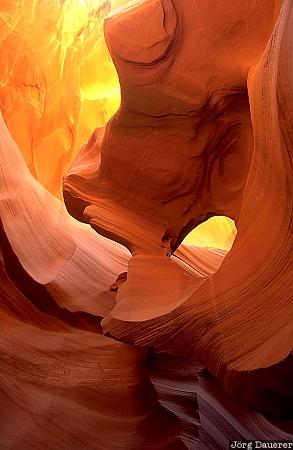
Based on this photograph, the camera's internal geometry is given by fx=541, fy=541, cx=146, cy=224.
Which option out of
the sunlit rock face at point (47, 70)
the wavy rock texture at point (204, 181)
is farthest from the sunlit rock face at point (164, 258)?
the sunlit rock face at point (47, 70)

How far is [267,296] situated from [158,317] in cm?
48

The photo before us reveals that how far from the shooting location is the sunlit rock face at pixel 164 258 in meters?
1.90

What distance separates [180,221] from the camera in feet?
9.81

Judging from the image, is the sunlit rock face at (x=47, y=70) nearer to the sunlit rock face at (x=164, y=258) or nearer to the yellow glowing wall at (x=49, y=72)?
the yellow glowing wall at (x=49, y=72)

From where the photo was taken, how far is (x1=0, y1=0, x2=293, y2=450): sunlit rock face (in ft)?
6.24

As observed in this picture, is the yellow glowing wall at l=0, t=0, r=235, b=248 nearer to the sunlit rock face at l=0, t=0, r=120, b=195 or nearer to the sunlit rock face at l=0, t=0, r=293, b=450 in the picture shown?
the sunlit rock face at l=0, t=0, r=120, b=195

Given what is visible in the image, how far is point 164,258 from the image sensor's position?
2668mm

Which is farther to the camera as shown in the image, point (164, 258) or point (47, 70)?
point (47, 70)

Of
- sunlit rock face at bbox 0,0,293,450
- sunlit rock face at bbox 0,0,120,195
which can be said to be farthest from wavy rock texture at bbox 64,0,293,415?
sunlit rock face at bbox 0,0,120,195

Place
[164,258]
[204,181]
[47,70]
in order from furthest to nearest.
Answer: [47,70] < [204,181] < [164,258]

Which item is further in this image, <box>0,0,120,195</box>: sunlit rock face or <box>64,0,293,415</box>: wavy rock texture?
Result: <box>0,0,120,195</box>: sunlit rock face

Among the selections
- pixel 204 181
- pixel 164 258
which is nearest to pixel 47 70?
pixel 204 181

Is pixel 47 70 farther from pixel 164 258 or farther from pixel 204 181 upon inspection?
pixel 164 258

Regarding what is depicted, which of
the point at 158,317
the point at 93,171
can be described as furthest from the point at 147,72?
the point at 158,317
